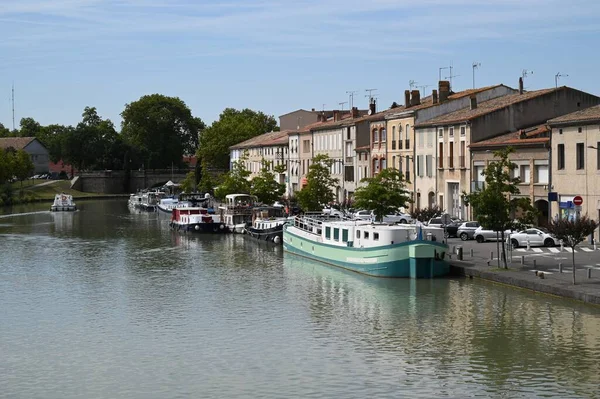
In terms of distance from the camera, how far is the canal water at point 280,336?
29062 millimetres

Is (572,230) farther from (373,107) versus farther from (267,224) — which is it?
(373,107)

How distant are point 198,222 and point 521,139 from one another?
30876mm

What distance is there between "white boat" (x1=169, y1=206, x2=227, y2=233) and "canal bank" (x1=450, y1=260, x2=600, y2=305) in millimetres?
38192

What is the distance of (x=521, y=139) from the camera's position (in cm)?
6450

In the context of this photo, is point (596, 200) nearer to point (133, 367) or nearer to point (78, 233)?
point (133, 367)

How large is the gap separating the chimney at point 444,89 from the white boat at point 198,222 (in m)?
20.6

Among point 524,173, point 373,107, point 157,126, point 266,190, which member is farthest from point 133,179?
point 524,173

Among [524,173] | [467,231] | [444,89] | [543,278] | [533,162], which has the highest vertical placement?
[444,89]

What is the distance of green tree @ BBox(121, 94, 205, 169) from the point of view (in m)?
187

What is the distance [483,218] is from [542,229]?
568 inches

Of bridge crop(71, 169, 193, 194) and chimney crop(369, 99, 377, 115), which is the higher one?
chimney crop(369, 99, 377, 115)

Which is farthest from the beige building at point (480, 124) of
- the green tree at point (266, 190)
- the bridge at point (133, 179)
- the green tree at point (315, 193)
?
the bridge at point (133, 179)

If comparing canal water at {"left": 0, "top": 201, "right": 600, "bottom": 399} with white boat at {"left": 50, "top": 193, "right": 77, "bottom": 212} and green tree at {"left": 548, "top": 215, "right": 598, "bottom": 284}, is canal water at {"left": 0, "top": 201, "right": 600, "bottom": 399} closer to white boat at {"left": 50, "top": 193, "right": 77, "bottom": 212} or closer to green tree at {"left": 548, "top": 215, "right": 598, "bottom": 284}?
green tree at {"left": 548, "top": 215, "right": 598, "bottom": 284}

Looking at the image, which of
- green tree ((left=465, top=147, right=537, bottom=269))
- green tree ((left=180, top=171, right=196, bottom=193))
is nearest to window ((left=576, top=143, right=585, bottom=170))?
green tree ((left=465, top=147, right=537, bottom=269))
